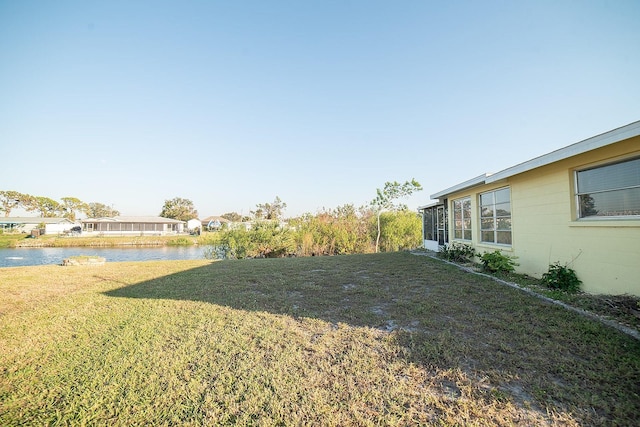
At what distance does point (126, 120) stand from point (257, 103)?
5.74 m

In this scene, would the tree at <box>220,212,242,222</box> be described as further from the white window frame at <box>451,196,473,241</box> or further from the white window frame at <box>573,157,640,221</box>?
the white window frame at <box>573,157,640,221</box>

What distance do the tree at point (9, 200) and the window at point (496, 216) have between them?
62657 mm

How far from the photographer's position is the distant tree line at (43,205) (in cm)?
4188

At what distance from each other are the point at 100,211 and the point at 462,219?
74.3 m

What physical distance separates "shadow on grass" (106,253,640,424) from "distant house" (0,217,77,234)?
44.3 metres

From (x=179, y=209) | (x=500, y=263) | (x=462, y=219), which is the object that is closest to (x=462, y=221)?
(x=462, y=219)

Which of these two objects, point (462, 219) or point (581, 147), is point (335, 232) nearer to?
point (462, 219)

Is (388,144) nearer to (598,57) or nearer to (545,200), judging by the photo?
(598,57)

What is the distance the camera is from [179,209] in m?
51.5

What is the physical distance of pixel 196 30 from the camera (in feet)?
29.6

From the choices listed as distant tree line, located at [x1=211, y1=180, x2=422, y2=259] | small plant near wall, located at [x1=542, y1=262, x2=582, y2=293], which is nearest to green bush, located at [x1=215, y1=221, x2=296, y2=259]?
distant tree line, located at [x1=211, y1=180, x2=422, y2=259]

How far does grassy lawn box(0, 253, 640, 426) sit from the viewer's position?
1.80 metres

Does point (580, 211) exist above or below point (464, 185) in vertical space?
below

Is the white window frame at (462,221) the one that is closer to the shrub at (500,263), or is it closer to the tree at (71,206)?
the shrub at (500,263)
